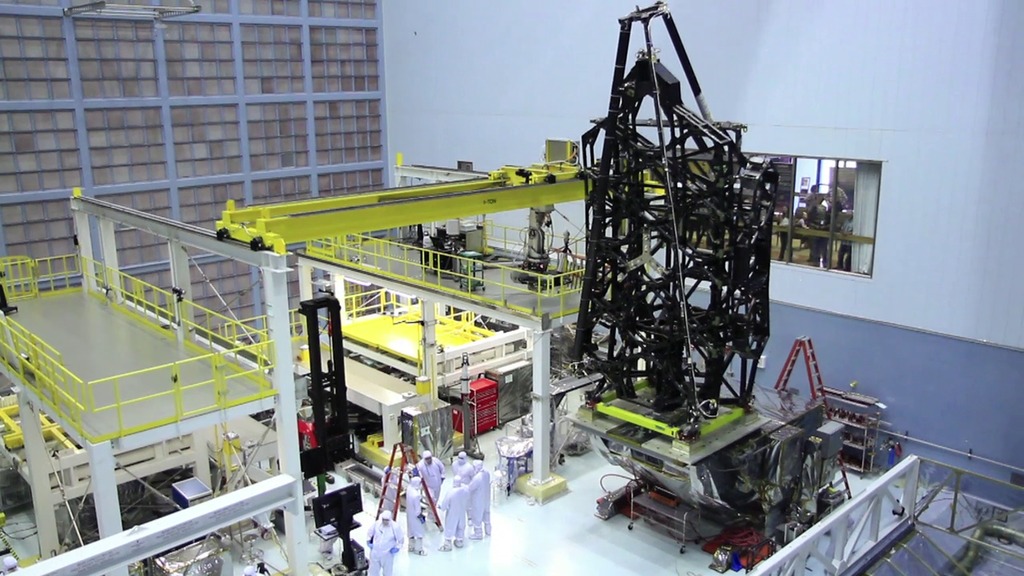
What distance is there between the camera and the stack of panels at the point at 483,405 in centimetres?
1683

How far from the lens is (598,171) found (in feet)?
44.3

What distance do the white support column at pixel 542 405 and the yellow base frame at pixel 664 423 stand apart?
1166 mm

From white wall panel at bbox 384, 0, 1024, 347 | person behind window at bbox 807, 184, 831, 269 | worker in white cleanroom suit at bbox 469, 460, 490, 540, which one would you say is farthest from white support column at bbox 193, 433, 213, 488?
person behind window at bbox 807, 184, 831, 269

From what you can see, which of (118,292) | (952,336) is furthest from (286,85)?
(952,336)

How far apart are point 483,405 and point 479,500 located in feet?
13.2

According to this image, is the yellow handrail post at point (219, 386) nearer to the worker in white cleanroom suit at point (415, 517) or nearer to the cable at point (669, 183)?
the worker in white cleanroom suit at point (415, 517)

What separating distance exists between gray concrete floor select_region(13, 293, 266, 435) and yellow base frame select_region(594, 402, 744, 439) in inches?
220

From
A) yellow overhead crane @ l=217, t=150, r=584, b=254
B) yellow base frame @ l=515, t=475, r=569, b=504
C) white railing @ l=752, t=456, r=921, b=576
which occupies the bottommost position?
yellow base frame @ l=515, t=475, r=569, b=504

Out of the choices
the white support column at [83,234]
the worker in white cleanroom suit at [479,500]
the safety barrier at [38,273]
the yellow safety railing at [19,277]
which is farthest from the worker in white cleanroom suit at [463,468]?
the safety barrier at [38,273]

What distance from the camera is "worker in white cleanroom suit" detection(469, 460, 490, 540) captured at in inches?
512

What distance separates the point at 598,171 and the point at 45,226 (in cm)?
1404

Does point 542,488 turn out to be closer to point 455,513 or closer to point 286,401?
point 455,513

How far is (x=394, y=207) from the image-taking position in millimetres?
12844

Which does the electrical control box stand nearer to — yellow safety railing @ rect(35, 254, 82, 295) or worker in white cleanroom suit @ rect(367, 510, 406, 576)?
worker in white cleanroom suit @ rect(367, 510, 406, 576)
